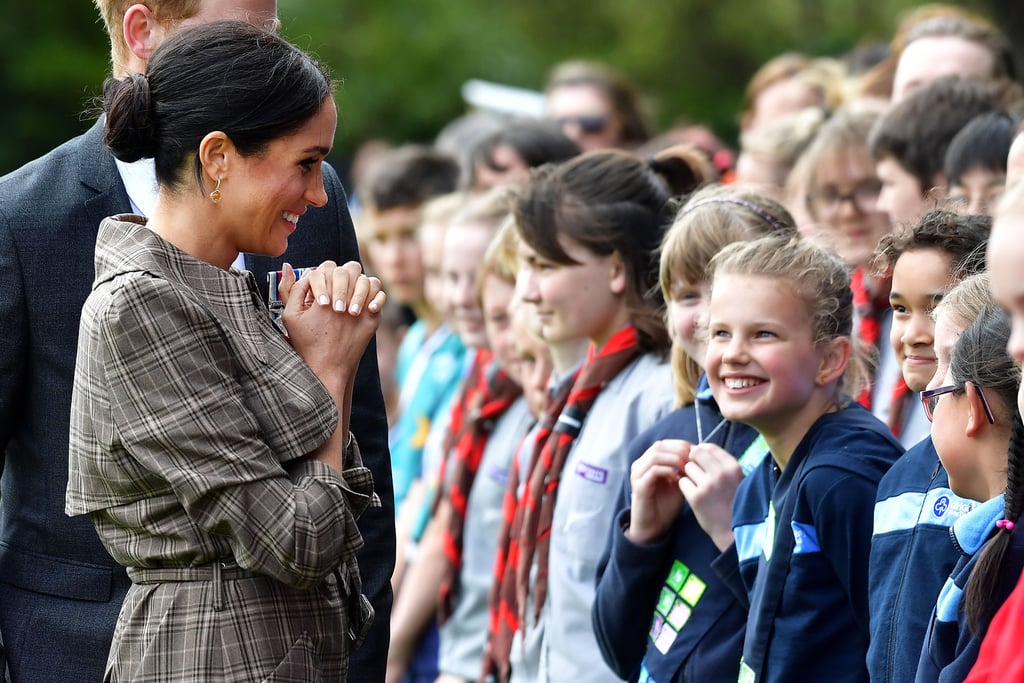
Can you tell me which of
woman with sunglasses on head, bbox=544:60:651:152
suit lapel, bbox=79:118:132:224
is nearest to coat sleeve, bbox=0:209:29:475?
suit lapel, bbox=79:118:132:224

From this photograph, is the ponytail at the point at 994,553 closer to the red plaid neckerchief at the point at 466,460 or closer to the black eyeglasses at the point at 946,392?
the black eyeglasses at the point at 946,392

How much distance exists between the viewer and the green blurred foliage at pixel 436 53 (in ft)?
46.1

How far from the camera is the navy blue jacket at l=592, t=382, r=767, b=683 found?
9.59 ft

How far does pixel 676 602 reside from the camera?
9.94ft

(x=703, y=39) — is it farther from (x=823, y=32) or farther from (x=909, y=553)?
(x=909, y=553)

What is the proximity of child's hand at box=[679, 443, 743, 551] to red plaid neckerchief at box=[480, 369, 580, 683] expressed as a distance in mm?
882

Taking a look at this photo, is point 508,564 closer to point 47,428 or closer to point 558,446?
point 558,446

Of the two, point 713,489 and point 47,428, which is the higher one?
point 713,489

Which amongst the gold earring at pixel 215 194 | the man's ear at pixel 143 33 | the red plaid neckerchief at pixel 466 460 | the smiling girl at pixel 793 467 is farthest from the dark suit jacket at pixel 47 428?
the red plaid neckerchief at pixel 466 460

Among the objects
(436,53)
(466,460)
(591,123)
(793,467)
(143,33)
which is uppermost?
(436,53)

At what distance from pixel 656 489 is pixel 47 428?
1301mm

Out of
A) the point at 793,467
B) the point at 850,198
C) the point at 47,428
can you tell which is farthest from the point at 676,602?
the point at 850,198

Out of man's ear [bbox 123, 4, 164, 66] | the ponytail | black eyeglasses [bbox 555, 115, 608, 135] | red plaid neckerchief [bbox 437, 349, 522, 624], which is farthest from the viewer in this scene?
black eyeglasses [bbox 555, 115, 608, 135]

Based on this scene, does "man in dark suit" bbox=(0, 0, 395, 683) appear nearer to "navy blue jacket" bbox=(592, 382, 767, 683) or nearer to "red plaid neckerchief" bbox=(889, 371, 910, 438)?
"navy blue jacket" bbox=(592, 382, 767, 683)
